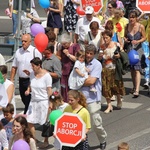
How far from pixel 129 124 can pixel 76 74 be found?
5.49ft

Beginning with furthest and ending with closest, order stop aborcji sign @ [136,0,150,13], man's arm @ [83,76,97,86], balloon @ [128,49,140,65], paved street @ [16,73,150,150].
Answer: stop aborcji sign @ [136,0,150,13] < balloon @ [128,49,140,65] < paved street @ [16,73,150,150] < man's arm @ [83,76,97,86]

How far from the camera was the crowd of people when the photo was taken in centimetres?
1128

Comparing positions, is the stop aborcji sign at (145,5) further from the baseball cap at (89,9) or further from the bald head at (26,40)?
the bald head at (26,40)

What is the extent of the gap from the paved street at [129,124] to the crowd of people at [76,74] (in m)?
0.19

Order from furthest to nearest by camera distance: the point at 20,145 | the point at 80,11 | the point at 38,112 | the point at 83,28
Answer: the point at 80,11
the point at 83,28
the point at 38,112
the point at 20,145

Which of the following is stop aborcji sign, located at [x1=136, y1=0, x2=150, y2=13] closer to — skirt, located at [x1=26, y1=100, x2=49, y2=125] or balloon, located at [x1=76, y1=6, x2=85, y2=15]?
balloon, located at [x1=76, y1=6, x2=85, y2=15]

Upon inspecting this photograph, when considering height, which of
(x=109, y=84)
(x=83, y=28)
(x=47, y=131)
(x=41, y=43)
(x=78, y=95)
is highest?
(x=41, y=43)

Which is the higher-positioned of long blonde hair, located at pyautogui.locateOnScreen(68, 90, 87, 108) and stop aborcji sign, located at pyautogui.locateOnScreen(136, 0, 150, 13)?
stop aborcji sign, located at pyautogui.locateOnScreen(136, 0, 150, 13)

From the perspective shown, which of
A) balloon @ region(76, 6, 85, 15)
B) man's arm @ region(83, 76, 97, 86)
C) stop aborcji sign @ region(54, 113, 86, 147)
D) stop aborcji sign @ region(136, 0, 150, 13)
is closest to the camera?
stop aborcji sign @ region(54, 113, 86, 147)

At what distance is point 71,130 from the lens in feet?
31.4

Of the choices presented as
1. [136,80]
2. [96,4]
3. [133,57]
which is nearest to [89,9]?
[96,4]

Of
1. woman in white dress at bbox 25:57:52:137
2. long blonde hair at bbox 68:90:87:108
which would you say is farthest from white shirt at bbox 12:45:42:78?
long blonde hair at bbox 68:90:87:108

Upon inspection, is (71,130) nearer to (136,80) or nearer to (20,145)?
(20,145)

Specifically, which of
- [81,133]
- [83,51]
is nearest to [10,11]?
[83,51]
